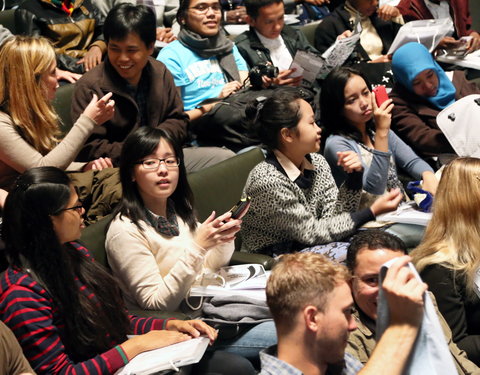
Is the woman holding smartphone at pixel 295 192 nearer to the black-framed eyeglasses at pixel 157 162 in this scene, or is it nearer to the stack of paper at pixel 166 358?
the black-framed eyeglasses at pixel 157 162

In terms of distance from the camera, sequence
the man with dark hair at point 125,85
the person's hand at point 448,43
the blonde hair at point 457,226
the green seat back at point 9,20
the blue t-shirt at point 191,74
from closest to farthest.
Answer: the blonde hair at point 457,226 < the man with dark hair at point 125,85 < the blue t-shirt at point 191,74 < the green seat back at point 9,20 < the person's hand at point 448,43

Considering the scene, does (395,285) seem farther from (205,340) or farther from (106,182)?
(106,182)

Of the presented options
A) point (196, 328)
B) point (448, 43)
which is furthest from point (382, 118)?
point (448, 43)

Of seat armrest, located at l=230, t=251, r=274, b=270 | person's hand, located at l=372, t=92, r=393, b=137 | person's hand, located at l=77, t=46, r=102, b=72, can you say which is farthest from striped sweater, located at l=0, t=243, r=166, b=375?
person's hand, located at l=77, t=46, r=102, b=72

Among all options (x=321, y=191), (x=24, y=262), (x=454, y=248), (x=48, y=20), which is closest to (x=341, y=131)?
(x=321, y=191)

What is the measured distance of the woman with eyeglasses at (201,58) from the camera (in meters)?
Answer: 4.39

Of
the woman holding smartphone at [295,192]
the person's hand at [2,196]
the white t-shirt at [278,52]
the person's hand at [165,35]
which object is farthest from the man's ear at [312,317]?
the person's hand at [165,35]

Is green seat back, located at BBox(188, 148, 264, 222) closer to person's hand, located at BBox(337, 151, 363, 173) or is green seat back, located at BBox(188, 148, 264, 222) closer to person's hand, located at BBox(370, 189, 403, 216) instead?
person's hand, located at BBox(337, 151, 363, 173)

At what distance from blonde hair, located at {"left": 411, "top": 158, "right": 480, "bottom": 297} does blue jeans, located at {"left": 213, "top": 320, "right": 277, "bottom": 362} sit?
0.57 metres

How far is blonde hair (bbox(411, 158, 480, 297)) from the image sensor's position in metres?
→ 2.74

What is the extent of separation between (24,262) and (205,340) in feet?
1.86

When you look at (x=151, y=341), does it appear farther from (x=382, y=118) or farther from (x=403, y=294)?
(x=382, y=118)

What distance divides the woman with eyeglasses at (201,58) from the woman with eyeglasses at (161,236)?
1.44 meters

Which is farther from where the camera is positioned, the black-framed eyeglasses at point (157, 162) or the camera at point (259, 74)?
the camera at point (259, 74)
